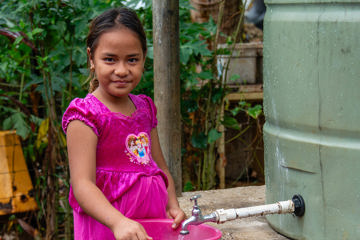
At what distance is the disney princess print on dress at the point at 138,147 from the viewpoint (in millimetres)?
Result: 1704

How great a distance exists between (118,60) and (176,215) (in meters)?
0.50

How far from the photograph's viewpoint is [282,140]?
207cm

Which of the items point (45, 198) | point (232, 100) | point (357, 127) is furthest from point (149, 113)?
point (232, 100)

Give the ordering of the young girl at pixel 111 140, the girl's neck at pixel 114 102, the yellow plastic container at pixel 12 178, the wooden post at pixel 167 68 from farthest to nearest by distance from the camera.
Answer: the yellow plastic container at pixel 12 178 < the wooden post at pixel 167 68 < the girl's neck at pixel 114 102 < the young girl at pixel 111 140

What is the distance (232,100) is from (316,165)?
5.89 ft

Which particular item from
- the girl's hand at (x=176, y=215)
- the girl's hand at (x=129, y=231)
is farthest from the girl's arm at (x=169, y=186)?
the girl's hand at (x=129, y=231)

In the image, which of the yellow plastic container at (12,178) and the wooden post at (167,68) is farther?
the yellow plastic container at (12,178)

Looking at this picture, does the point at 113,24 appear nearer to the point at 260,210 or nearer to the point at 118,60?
the point at 118,60

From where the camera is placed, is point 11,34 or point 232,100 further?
point 232,100

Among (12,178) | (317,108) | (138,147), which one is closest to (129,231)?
(138,147)

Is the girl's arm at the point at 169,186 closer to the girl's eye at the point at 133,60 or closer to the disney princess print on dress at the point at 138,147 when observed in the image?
the disney princess print on dress at the point at 138,147

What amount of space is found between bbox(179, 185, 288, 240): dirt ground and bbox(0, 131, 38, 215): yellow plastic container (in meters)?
1.02

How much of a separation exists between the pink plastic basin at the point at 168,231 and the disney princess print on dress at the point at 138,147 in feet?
0.58

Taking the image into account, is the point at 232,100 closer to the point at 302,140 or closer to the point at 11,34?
the point at 11,34
